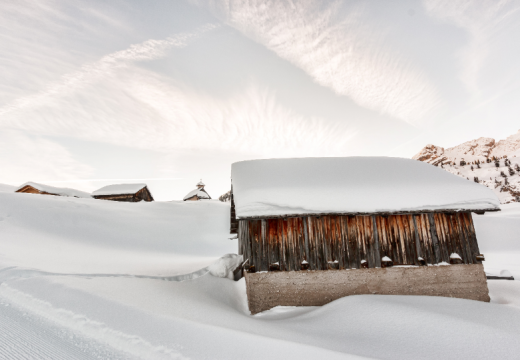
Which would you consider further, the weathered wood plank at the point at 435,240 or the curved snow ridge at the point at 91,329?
the weathered wood plank at the point at 435,240

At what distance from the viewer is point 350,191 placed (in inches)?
271

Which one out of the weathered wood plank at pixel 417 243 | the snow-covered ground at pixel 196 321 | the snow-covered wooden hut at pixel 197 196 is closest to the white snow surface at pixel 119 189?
the snow-covered wooden hut at pixel 197 196

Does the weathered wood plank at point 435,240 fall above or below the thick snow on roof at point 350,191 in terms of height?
below

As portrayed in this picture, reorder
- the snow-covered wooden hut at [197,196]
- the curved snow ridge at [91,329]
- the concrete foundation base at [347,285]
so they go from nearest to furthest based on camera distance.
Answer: the curved snow ridge at [91,329], the concrete foundation base at [347,285], the snow-covered wooden hut at [197,196]

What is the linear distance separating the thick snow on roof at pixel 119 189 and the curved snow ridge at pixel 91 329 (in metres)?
32.3

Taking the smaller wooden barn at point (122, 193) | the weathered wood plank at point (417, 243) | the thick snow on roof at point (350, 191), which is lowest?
the weathered wood plank at point (417, 243)

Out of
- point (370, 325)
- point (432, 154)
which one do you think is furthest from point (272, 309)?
point (432, 154)

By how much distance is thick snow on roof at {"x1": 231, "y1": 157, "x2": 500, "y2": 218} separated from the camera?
6.38m

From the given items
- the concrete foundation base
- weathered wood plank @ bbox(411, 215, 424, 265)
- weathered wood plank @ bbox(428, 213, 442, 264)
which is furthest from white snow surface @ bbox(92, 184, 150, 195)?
weathered wood plank @ bbox(428, 213, 442, 264)

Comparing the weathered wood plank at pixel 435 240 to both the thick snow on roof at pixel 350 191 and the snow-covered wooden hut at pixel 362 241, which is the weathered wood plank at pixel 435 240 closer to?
the snow-covered wooden hut at pixel 362 241

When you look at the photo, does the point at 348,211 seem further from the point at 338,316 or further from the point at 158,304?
the point at 158,304

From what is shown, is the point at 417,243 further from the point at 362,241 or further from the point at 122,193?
the point at 122,193

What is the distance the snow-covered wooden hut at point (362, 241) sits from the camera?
664cm

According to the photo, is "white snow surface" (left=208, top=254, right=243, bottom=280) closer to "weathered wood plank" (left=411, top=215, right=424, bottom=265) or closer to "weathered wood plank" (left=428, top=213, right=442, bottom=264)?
"weathered wood plank" (left=411, top=215, right=424, bottom=265)
